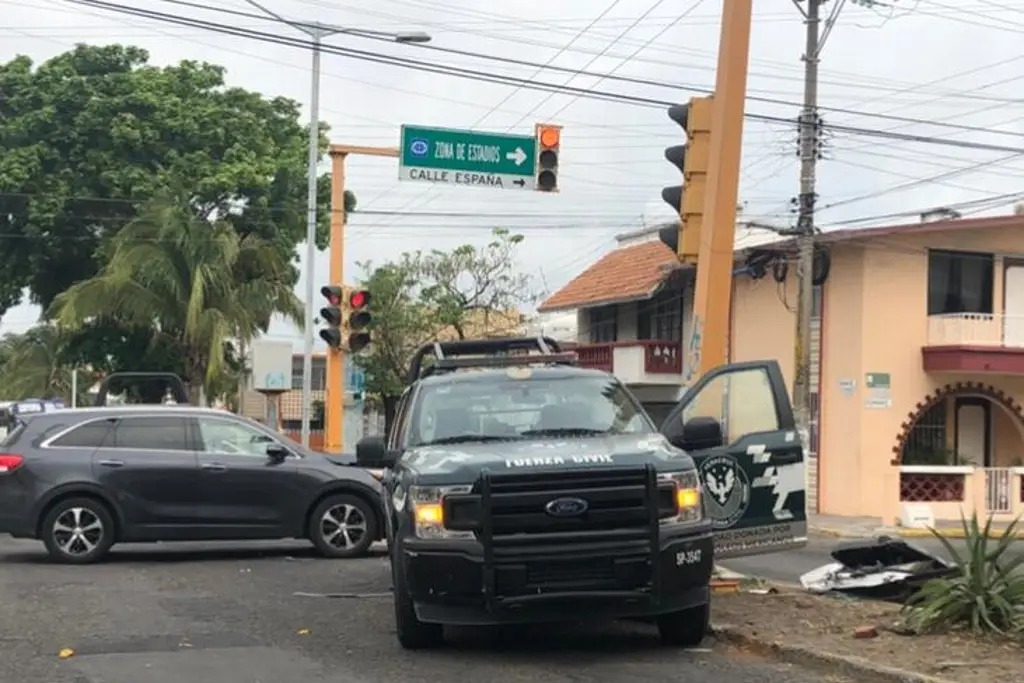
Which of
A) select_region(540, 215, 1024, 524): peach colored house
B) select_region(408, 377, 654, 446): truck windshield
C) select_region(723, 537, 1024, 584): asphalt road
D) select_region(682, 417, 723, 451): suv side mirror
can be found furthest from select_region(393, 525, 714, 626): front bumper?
select_region(540, 215, 1024, 524): peach colored house

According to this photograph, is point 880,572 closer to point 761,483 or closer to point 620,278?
point 761,483

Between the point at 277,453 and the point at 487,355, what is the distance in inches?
146

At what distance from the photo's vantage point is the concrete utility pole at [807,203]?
87.5ft

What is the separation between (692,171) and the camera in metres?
12.1

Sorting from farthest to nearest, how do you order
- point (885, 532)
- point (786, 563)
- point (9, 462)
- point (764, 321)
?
point (764, 321) → point (885, 532) → point (786, 563) → point (9, 462)

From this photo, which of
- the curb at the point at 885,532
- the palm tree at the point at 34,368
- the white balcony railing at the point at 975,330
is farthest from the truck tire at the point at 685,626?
the palm tree at the point at 34,368

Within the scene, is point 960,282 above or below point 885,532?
above

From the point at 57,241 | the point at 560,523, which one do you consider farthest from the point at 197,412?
the point at 57,241

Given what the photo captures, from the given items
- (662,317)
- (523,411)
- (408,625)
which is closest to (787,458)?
(523,411)

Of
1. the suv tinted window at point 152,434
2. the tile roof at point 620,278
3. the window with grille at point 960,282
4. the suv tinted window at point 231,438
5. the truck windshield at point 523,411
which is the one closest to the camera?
the truck windshield at point 523,411

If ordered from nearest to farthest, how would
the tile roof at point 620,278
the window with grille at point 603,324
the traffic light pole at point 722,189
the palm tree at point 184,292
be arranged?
the traffic light pole at point 722,189
the palm tree at point 184,292
the tile roof at point 620,278
the window with grille at point 603,324

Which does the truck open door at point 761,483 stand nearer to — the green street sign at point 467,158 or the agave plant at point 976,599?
the agave plant at point 976,599

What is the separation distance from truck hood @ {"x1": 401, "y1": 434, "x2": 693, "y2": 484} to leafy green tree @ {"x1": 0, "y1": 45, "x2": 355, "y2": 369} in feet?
93.2

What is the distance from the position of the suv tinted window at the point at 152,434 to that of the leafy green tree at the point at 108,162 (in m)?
22.0
